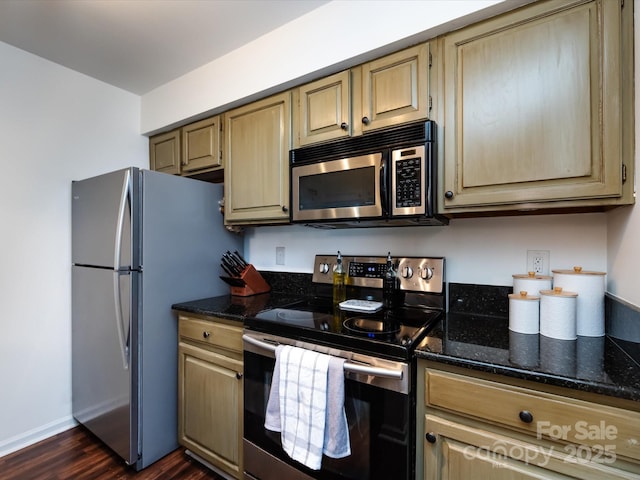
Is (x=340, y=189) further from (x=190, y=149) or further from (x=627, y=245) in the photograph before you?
(x=190, y=149)

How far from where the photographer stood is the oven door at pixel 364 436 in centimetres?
104

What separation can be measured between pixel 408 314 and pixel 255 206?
42.1 inches

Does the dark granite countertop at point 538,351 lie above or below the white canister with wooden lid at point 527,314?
below

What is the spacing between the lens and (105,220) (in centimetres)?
182

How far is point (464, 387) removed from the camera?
3.18 feet

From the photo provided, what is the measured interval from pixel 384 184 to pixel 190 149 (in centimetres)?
153

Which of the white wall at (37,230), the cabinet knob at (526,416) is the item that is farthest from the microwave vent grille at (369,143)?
the white wall at (37,230)

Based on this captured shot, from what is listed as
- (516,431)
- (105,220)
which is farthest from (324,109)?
(516,431)

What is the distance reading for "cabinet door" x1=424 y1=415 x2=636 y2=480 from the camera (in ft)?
2.72

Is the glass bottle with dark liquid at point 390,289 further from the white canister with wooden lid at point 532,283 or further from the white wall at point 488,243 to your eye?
the white canister with wooden lid at point 532,283

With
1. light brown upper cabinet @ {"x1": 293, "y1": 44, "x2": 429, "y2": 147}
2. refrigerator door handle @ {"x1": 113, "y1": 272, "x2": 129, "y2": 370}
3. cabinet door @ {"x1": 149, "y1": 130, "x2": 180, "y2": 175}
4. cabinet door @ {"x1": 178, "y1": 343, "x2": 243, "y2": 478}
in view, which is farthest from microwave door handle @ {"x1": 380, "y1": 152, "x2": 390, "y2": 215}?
cabinet door @ {"x1": 149, "y1": 130, "x2": 180, "y2": 175}

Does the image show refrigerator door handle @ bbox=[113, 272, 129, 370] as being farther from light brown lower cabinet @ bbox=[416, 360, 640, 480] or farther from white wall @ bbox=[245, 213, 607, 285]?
light brown lower cabinet @ bbox=[416, 360, 640, 480]

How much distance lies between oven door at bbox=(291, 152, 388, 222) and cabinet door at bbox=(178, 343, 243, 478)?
870mm

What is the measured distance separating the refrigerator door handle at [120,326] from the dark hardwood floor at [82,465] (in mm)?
580
